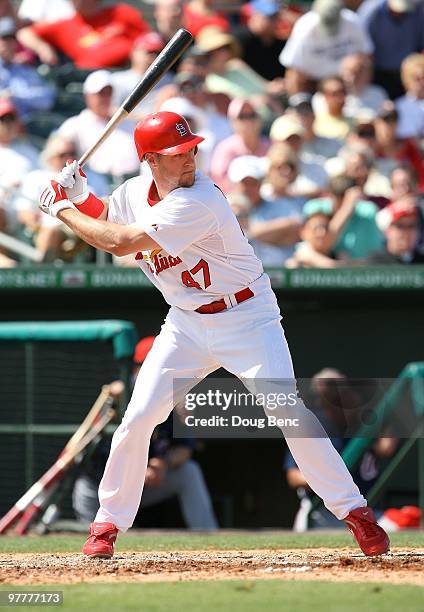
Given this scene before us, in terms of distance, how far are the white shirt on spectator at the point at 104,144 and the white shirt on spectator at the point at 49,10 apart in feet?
5.41

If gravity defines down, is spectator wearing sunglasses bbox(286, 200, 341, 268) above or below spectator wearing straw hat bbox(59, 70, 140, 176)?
below

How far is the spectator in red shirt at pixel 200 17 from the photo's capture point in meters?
11.2

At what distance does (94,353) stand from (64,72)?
3.41 m

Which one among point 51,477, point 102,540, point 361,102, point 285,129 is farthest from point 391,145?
point 102,540

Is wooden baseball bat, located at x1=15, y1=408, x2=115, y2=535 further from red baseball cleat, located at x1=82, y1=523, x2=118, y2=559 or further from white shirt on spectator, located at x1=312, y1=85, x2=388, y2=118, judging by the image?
white shirt on spectator, located at x1=312, y1=85, x2=388, y2=118

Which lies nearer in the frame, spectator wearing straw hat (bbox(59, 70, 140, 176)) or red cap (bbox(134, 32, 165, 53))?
spectator wearing straw hat (bbox(59, 70, 140, 176))

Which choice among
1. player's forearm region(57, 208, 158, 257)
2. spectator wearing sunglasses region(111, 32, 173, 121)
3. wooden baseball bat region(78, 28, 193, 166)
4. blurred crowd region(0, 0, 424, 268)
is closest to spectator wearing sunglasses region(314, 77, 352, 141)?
blurred crowd region(0, 0, 424, 268)

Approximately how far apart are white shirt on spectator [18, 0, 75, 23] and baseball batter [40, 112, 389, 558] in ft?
20.0

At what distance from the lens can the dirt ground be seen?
468cm

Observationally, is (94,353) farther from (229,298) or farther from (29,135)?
(229,298)

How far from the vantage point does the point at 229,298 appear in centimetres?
514

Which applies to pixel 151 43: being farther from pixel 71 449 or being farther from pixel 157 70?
pixel 157 70

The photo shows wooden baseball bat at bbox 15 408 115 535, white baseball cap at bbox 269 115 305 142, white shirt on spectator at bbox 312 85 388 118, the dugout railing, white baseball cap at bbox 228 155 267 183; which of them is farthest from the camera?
white shirt on spectator at bbox 312 85 388 118

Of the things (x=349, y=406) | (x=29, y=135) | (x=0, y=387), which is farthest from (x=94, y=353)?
(x=29, y=135)
